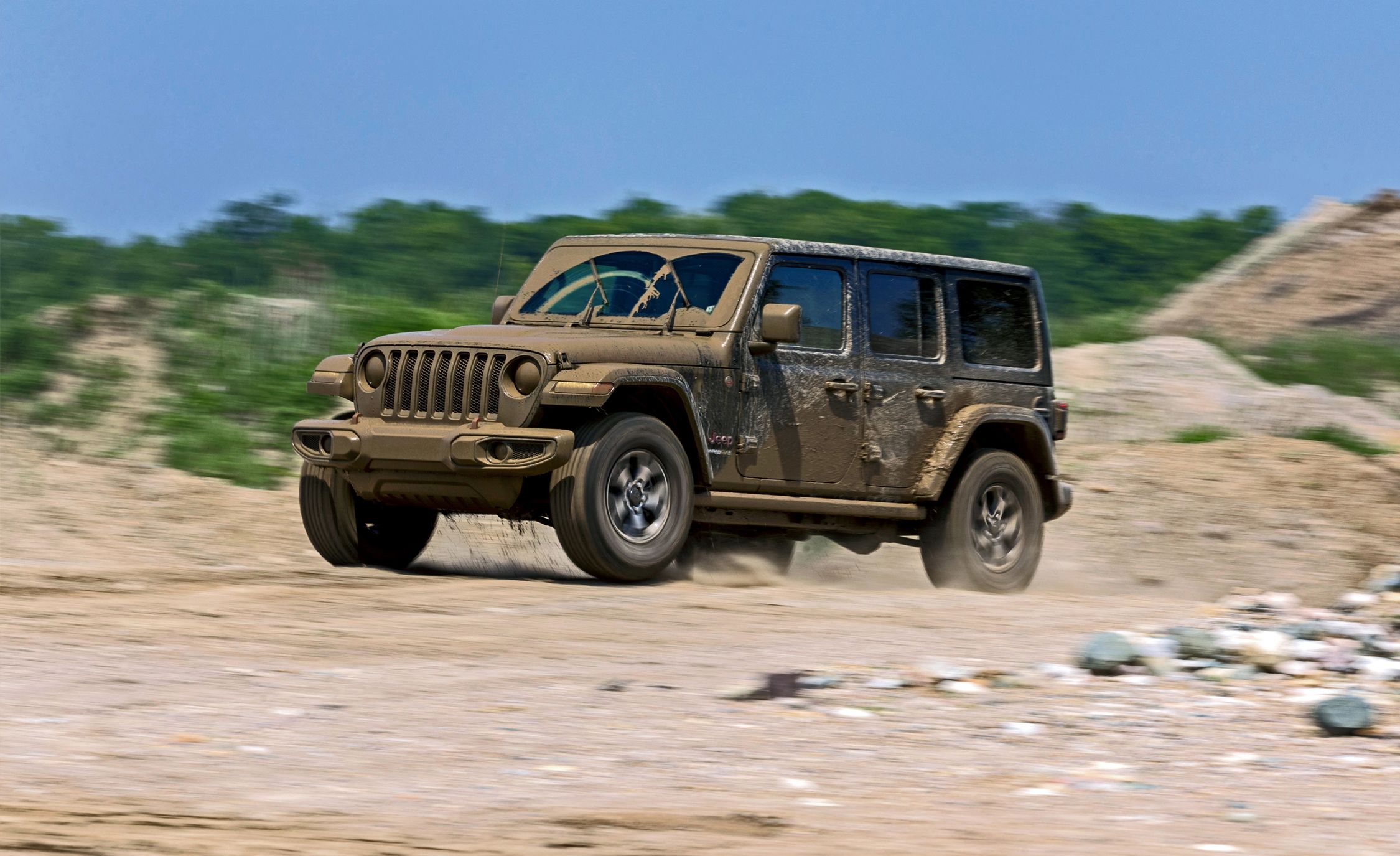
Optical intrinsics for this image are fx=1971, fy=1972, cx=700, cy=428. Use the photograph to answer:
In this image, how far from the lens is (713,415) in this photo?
1003 centimetres

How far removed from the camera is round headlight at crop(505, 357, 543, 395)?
935 cm

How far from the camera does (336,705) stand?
611cm

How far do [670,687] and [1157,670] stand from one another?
1893mm

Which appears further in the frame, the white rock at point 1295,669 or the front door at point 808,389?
the front door at point 808,389

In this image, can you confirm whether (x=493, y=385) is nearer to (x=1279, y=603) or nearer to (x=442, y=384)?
(x=442, y=384)

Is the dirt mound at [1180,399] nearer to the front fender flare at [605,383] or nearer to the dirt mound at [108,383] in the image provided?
the dirt mound at [108,383]

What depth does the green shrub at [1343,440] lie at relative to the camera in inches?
746

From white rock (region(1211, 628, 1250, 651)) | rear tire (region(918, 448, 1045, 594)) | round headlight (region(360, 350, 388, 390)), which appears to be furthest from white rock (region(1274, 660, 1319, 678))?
round headlight (region(360, 350, 388, 390))

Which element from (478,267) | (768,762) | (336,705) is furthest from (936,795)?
(478,267)

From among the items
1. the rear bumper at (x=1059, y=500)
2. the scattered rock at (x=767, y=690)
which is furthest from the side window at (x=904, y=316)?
the scattered rock at (x=767, y=690)

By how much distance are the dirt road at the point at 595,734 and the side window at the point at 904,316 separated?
190 cm

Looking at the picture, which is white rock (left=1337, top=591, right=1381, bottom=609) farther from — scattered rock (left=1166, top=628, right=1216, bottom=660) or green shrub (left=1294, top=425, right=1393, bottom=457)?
green shrub (left=1294, top=425, right=1393, bottom=457)

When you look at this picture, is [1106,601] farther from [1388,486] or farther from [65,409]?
[65,409]

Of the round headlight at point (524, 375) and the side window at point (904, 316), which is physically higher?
the side window at point (904, 316)
